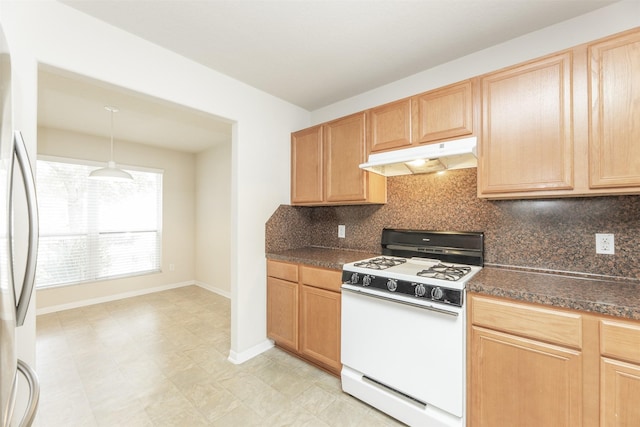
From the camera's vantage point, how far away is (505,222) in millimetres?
1905

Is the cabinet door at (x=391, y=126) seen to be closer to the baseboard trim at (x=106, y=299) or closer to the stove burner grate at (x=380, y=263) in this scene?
the stove burner grate at (x=380, y=263)

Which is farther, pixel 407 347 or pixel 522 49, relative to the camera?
pixel 522 49

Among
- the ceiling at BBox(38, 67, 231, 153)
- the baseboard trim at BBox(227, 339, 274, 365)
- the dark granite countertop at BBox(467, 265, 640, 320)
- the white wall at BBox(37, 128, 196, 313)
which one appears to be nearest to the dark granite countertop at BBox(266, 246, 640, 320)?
the dark granite countertop at BBox(467, 265, 640, 320)

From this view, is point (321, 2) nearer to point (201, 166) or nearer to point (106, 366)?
point (106, 366)

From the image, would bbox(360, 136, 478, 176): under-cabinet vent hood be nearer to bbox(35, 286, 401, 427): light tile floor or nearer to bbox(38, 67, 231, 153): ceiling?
bbox(38, 67, 231, 153): ceiling

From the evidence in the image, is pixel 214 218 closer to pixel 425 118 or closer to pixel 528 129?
pixel 425 118

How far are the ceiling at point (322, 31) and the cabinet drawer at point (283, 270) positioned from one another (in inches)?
60.9

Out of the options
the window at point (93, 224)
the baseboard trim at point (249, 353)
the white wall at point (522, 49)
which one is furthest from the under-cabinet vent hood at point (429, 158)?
the window at point (93, 224)

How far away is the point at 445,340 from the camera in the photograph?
4.98 ft

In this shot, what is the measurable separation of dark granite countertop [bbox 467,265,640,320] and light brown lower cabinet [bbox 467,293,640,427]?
5cm

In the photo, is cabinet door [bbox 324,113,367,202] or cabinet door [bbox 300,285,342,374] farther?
cabinet door [bbox 324,113,367,202]

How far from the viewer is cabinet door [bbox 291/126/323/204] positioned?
2604mm

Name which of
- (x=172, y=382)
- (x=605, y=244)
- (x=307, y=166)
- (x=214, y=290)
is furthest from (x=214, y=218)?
(x=605, y=244)

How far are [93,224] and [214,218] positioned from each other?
5.57 feet
